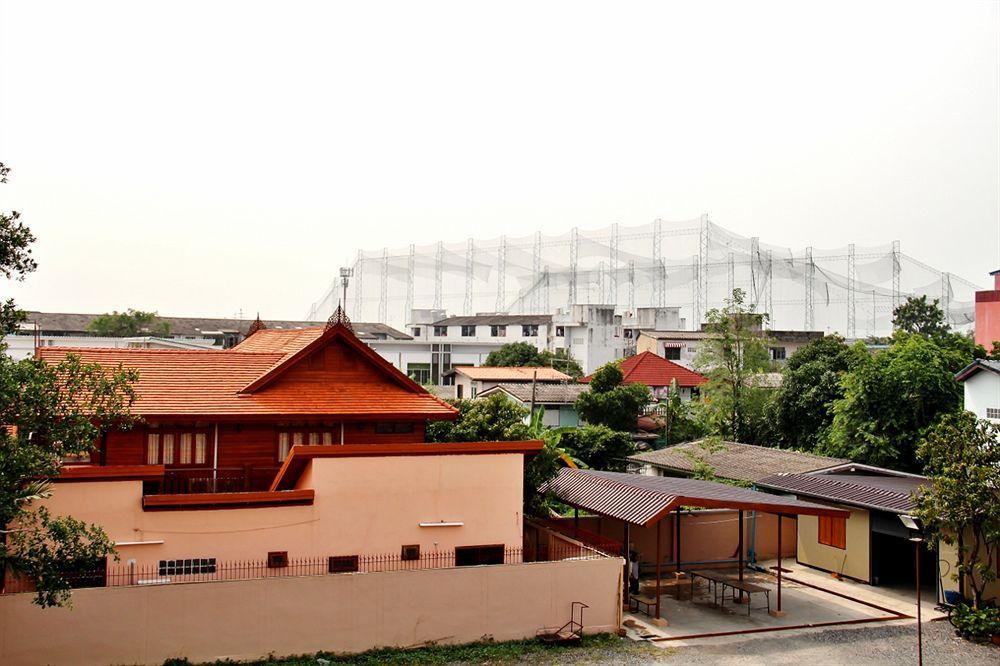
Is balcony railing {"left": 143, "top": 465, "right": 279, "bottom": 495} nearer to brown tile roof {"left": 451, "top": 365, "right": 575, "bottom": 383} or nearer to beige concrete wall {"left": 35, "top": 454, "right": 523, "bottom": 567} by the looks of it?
beige concrete wall {"left": 35, "top": 454, "right": 523, "bottom": 567}

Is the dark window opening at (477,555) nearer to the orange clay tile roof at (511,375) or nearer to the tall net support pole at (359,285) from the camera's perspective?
the orange clay tile roof at (511,375)

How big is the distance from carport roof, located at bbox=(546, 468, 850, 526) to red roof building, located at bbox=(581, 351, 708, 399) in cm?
3302

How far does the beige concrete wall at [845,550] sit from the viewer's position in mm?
20391

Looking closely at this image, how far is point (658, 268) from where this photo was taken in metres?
97.5

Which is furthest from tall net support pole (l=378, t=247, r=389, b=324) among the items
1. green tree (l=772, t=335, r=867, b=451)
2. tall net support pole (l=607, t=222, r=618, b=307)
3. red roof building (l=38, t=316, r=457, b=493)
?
red roof building (l=38, t=316, r=457, b=493)

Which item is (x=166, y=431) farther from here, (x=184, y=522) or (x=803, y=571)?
(x=803, y=571)

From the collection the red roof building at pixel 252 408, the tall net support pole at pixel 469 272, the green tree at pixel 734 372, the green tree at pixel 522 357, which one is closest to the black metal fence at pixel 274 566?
the red roof building at pixel 252 408

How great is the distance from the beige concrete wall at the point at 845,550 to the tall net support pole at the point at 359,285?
337ft

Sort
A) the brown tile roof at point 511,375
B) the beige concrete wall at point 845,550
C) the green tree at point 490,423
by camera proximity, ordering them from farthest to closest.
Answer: the brown tile roof at point 511,375
the green tree at point 490,423
the beige concrete wall at point 845,550

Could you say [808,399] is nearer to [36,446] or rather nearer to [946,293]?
[36,446]

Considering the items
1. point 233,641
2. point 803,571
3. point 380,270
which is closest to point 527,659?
point 233,641

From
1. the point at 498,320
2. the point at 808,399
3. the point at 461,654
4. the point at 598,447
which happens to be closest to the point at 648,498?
the point at 461,654

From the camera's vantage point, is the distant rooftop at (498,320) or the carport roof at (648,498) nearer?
the carport roof at (648,498)

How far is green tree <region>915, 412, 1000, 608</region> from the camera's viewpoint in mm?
16984
